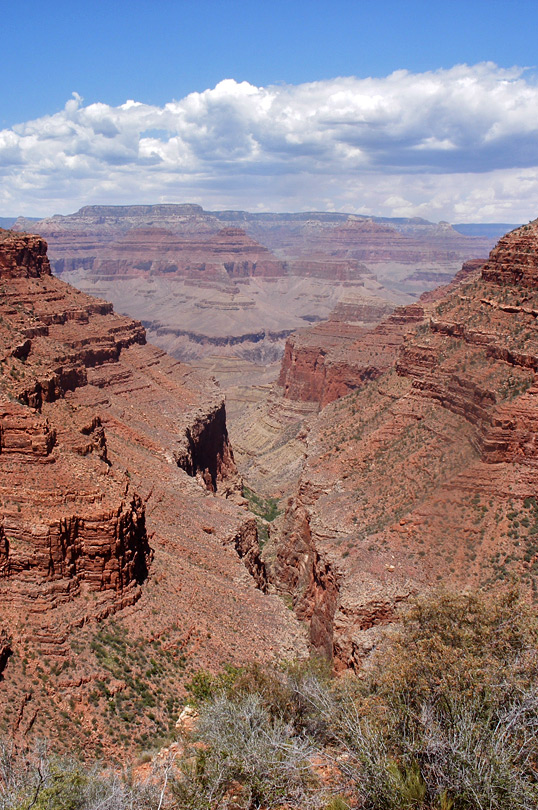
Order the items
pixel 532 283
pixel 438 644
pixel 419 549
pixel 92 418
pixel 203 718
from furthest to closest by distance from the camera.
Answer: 1. pixel 532 283
2. pixel 92 418
3. pixel 419 549
4. pixel 203 718
5. pixel 438 644

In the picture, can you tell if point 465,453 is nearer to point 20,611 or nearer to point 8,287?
point 20,611

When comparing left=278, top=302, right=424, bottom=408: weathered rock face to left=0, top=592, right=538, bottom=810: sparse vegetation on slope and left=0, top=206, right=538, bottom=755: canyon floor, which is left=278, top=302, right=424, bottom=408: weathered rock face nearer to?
left=0, top=206, right=538, bottom=755: canyon floor

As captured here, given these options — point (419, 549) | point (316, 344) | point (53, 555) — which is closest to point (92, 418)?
point (53, 555)

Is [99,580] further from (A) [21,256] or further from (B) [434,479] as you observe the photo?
(A) [21,256]

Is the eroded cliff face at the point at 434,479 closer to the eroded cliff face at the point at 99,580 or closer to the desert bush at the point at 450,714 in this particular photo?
the eroded cliff face at the point at 99,580

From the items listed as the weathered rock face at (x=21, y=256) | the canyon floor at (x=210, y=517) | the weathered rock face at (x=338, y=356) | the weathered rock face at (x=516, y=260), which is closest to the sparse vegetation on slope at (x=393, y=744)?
the canyon floor at (x=210, y=517)

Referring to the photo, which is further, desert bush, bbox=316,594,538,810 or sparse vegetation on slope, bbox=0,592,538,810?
sparse vegetation on slope, bbox=0,592,538,810

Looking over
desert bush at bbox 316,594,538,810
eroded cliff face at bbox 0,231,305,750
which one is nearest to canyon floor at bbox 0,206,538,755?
eroded cliff face at bbox 0,231,305,750
